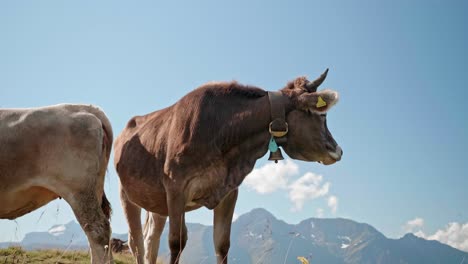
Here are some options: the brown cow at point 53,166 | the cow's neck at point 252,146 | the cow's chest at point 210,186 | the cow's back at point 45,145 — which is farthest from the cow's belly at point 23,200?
the cow's neck at point 252,146

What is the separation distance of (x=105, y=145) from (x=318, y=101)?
11.3ft

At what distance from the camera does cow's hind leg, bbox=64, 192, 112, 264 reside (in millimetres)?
5938

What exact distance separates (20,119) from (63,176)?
3.51 feet

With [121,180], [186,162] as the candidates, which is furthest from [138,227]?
[186,162]

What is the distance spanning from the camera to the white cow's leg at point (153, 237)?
360 inches

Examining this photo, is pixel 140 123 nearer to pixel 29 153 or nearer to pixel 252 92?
pixel 252 92

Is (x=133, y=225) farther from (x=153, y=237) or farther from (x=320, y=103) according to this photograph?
(x=320, y=103)

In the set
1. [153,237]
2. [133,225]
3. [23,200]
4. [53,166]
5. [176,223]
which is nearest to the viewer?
[53,166]

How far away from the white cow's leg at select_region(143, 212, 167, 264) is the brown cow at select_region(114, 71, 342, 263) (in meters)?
1.38

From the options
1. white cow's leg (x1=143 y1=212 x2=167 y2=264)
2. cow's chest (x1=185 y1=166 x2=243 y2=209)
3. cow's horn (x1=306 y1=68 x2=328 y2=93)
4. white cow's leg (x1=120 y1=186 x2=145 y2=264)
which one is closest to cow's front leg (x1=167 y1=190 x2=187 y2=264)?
cow's chest (x1=185 y1=166 x2=243 y2=209)

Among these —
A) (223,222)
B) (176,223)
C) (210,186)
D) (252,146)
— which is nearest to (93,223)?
(176,223)

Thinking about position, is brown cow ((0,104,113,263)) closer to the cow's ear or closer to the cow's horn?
the cow's ear

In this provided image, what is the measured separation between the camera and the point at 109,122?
22.7ft

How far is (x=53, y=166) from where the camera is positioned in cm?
599
